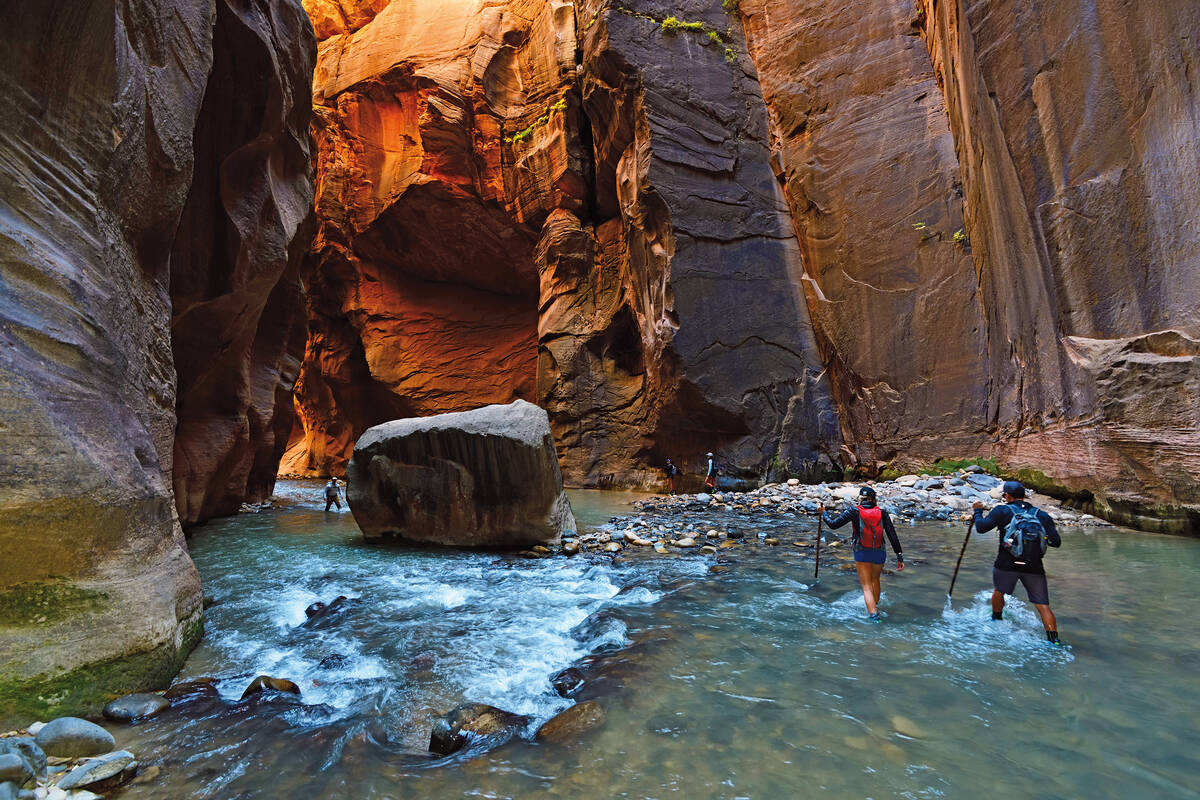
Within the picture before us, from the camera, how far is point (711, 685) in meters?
3.84

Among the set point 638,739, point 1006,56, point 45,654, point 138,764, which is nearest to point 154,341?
point 45,654

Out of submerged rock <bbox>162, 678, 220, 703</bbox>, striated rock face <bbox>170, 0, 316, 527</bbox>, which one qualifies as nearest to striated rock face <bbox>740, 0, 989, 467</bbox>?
striated rock face <bbox>170, 0, 316, 527</bbox>

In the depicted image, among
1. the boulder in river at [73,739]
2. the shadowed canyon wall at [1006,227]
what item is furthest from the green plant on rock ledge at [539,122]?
the boulder in river at [73,739]

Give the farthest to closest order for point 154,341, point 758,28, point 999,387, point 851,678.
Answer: point 758,28 → point 999,387 → point 154,341 → point 851,678

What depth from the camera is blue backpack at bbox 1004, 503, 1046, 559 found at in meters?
4.76

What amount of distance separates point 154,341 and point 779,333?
53.9ft

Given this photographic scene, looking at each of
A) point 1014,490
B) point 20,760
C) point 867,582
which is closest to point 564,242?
point 867,582

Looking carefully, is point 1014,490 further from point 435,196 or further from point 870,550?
point 435,196

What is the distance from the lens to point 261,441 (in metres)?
15.3

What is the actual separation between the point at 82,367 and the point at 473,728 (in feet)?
12.8

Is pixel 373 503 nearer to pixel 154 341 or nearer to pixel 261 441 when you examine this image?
pixel 154 341

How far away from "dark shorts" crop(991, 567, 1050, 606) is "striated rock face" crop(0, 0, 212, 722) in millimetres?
6677

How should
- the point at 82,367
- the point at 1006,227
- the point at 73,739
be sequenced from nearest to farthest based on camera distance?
1. the point at 73,739
2. the point at 82,367
3. the point at 1006,227

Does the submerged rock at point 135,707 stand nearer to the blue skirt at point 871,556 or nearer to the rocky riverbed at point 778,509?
the rocky riverbed at point 778,509
